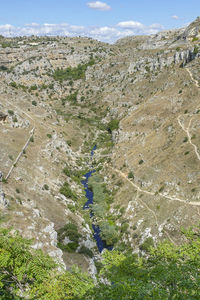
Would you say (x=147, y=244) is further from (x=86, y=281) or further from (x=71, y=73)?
(x=71, y=73)

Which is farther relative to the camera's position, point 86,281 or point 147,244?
point 147,244

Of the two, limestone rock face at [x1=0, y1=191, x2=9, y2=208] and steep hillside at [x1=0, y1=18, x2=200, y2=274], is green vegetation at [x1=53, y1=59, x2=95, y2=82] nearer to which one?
steep hillside at [x1=0, y1=18, x2=200, y2=274]

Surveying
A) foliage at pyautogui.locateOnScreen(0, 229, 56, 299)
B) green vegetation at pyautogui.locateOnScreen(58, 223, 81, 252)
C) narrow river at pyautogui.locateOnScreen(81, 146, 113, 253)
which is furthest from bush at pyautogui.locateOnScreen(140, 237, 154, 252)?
foliage at pyautogui.locateOnScreen(0, 229, 56, 299)

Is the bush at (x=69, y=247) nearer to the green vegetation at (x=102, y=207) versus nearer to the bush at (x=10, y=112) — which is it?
the green vegetation at (x=102, y=207)

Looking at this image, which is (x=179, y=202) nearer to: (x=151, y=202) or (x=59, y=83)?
(x=151, y=202)

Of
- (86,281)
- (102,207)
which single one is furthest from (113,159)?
(86,281)

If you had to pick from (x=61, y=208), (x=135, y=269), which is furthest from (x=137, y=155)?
(x=135, y=269)

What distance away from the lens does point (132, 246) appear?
155 ft

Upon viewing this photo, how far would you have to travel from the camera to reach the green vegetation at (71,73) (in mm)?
162500

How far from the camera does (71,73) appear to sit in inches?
6604

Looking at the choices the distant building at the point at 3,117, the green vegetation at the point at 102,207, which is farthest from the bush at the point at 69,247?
the distant building at the point at 3,117

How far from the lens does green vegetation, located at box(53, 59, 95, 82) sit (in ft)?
533

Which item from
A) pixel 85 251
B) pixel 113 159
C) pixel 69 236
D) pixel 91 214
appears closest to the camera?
pixel 85 251

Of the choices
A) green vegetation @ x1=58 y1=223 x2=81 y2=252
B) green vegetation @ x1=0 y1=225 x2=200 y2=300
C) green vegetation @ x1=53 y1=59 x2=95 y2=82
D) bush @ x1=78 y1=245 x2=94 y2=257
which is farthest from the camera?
green vegetation @ x1=53 y1=59 x2=95 y2=82
